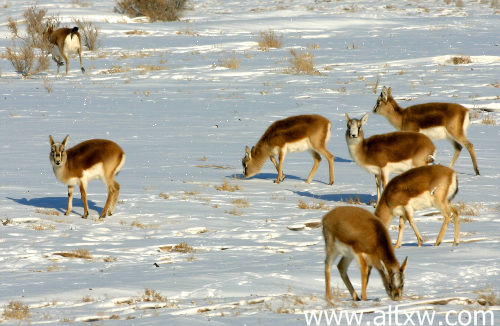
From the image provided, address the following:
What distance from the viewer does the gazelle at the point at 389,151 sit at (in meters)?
12.4

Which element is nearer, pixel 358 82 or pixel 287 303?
pixel 287 303

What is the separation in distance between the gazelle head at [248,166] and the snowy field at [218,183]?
0.80 feet

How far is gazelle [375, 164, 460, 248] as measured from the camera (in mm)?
9797

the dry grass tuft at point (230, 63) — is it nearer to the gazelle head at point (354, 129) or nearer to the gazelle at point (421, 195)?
the gazelle head at point (354, 129)

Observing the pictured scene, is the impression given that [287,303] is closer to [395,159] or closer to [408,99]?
[395,159]

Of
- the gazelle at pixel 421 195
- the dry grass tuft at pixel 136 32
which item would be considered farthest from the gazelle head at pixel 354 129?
the dry grass tuft at pixel 136 32

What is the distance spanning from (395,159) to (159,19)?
35054mm

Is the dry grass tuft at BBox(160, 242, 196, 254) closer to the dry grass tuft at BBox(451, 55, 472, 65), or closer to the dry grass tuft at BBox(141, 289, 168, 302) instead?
the dry grass tuft at BBox(141, 289, 168, 302)

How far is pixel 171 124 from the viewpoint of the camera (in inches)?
832

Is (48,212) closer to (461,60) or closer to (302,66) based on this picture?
(302,66)

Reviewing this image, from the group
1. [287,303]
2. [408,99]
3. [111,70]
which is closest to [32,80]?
[111,70]

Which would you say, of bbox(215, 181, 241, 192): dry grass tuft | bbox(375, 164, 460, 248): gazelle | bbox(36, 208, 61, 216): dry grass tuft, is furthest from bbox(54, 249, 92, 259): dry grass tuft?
bbox(215, 181, 241, 192): dry grass tuft

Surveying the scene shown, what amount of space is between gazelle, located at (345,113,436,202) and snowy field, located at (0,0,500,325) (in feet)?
2.23

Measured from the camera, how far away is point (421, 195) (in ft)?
32.1
